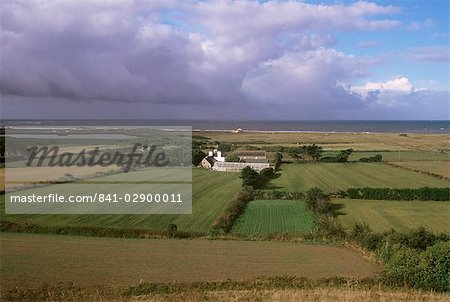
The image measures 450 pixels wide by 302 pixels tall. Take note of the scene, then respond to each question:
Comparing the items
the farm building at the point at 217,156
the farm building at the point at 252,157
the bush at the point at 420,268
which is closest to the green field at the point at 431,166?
the farm building at the point at 252,157

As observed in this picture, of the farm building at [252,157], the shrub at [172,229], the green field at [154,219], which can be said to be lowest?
the green field at [154,219]

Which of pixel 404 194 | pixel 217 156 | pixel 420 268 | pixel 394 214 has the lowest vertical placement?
pixel 394 214

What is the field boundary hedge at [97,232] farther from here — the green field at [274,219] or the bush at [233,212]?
the green field at [274,219]

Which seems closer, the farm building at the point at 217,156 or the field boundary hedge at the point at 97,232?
the field boundary hedge at the point at 97,232

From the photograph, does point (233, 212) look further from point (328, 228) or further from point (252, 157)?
point (252, 157)

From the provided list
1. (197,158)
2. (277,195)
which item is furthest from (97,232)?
(197,158)

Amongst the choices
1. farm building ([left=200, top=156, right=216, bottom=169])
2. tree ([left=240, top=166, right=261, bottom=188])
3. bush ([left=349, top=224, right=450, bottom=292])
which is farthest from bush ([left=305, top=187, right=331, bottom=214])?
farm building ([left=200, top=156, right=216, bottom=169])
